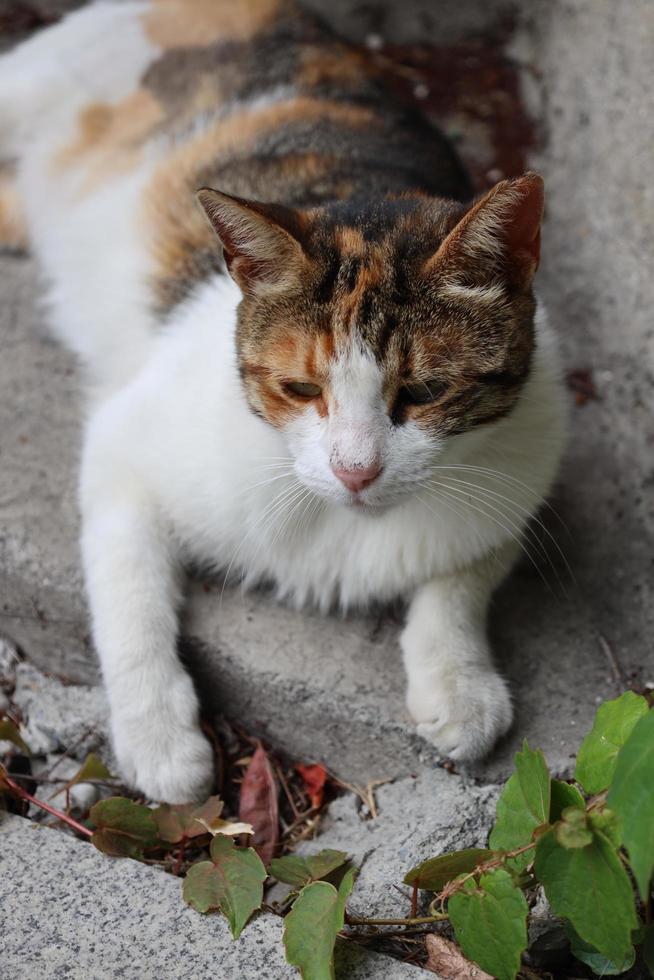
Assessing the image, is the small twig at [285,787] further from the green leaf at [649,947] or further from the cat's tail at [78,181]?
the cat's tail at [78,181]

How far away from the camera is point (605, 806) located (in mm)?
1568

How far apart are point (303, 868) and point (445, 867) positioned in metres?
0.29

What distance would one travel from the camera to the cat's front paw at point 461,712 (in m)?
2.11

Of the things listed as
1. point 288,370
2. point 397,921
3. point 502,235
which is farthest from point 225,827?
point 502,235

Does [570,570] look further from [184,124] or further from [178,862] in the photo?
[184,124]

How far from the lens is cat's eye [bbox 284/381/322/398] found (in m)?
1.88

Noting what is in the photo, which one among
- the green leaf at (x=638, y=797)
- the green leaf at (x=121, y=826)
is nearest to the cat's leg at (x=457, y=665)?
the green leaf at (x=121, y=826)

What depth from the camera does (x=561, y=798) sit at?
167 centimetres

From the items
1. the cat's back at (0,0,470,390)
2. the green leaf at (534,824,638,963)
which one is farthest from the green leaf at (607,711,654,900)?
the cat's back at (0,0,470,390)

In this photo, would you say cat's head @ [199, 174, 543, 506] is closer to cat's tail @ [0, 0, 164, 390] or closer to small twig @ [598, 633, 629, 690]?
small twig @ [598, 633, 629, 690]

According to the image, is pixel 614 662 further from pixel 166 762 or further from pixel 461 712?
pixel 166 762

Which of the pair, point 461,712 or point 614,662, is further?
point 614,662

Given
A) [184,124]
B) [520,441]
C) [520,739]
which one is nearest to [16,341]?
[184,124]

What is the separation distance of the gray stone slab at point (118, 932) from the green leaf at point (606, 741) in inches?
18.2
